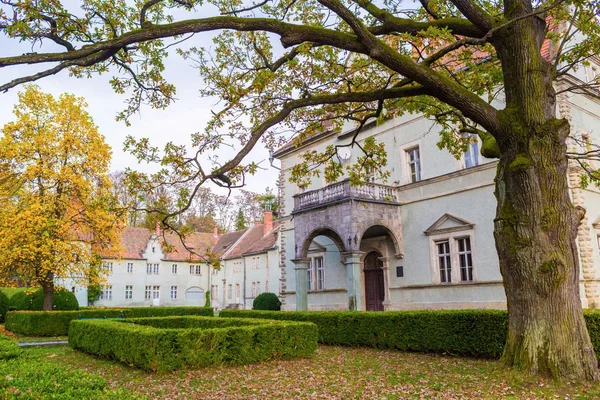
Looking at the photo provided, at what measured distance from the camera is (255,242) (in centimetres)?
4000

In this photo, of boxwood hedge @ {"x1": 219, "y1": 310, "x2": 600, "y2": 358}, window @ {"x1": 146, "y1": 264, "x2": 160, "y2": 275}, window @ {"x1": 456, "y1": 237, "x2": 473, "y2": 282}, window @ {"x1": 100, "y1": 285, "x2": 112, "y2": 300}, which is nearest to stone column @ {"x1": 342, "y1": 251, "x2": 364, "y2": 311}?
boxwood hedge @ {"x1": 219, "y1": 310, "x2": 600, "y2": 358}

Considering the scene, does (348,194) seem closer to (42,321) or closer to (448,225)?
(448,225)

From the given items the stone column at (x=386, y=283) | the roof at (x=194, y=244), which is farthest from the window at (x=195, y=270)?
the stone column at (x=386, y=283)

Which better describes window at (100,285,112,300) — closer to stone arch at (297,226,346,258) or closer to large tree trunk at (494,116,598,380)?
stone arch at (297,226,346,258)

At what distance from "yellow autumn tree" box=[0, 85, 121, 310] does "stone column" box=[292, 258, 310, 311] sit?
828cm

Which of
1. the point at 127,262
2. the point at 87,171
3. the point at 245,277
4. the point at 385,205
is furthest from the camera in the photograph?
the point at 127,262

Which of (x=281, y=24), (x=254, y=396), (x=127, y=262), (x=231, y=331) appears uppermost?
(x=281, y=24)

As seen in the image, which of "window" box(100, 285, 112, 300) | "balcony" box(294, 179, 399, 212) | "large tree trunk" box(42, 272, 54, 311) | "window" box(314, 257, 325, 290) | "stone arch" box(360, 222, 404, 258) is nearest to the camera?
"balcony" box(294, 179, 399, 212)

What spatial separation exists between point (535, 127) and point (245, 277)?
1351 inches

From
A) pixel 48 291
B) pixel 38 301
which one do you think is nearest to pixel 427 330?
pixel 48 291

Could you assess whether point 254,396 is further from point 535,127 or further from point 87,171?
point 87,171

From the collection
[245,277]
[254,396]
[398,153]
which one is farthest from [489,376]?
[245,277]

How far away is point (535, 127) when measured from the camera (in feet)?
24.0

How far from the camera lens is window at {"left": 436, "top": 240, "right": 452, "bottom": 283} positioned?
1802 cm
